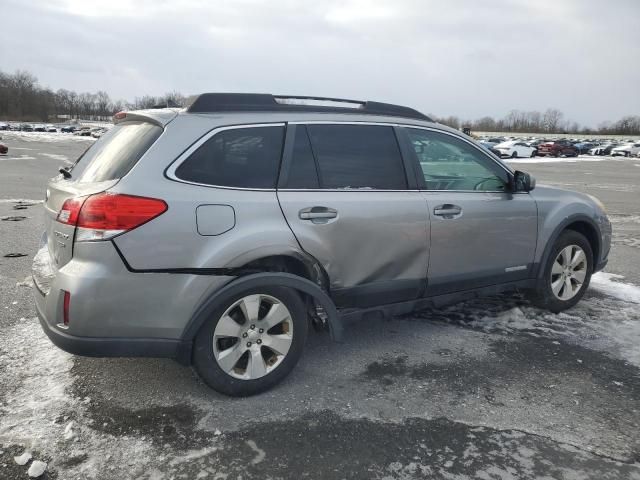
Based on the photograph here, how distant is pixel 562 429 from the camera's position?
114 inches

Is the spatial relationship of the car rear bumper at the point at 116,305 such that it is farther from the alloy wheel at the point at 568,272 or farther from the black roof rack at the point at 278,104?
the alloy wheel at the point at 568,272

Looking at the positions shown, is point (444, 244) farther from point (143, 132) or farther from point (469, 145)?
point (143, 132)

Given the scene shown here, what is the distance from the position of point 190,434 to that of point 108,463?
423 millimetres

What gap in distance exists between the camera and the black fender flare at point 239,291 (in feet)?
9.53

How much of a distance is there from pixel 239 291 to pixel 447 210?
1722mm

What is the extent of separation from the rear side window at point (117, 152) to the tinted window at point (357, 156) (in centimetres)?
103

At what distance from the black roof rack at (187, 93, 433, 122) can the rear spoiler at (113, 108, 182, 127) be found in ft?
0.40

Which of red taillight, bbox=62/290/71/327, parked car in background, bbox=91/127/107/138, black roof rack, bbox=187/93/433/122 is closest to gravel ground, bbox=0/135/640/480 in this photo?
red taillight, bbox=62/290/71/327

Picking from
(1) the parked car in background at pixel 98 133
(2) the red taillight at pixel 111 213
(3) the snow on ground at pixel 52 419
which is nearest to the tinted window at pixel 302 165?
(2) the red taillight at pixel 111 213

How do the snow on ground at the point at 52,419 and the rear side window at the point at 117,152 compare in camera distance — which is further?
→ the rear side window at the point at 117,152

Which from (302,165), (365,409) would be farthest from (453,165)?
(365,409)

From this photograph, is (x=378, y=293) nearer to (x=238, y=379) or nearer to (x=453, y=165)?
(x=238, y=379)

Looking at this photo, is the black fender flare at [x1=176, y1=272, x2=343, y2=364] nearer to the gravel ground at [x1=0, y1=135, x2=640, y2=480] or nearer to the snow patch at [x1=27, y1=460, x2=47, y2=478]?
the gravel ground at [x1=0, y1=135, x2=640, y2=480]

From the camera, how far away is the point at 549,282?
465 cm
